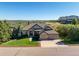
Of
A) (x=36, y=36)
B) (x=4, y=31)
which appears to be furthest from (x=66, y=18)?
(x=4, y=31)

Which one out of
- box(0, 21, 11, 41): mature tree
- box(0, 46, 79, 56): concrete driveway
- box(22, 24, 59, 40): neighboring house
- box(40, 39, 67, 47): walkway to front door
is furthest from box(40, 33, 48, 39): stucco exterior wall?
box(0, 21, 11, 41): mature tree

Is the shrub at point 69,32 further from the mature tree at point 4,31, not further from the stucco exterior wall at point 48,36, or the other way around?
the mature tree at point 4,31

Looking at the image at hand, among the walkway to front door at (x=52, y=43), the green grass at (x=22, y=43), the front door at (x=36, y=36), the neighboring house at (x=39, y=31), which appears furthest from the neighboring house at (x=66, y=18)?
the green grass at (x=22, y=43)

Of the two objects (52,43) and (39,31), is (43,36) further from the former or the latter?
(52,43)

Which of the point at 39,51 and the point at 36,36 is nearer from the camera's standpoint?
the point at 39,51

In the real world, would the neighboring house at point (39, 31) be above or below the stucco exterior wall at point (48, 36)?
above

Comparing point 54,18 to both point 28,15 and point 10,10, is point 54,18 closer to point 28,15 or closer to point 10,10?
point 28,15
